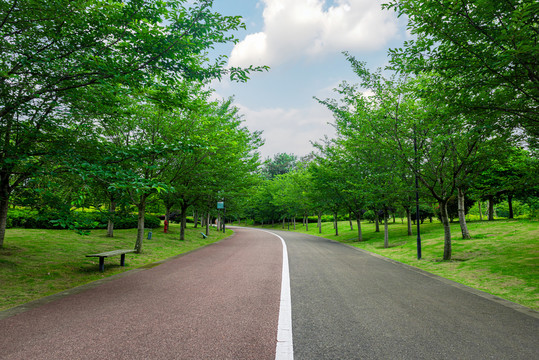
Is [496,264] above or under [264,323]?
under

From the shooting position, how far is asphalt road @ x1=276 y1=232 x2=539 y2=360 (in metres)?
3.31

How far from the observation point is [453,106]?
23.0 feet

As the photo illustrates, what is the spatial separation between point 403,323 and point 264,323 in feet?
7.62

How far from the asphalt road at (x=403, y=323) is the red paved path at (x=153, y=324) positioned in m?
0.65

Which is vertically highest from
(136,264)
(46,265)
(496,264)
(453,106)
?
(453,106)

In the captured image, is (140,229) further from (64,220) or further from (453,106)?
(453,106)

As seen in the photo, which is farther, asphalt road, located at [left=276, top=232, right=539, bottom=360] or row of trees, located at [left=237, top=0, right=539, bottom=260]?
row of trees, located at [left=237, top=0, right=539, bottom=260]

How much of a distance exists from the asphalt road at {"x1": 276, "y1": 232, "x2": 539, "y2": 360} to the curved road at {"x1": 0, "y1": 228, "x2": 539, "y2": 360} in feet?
0.05

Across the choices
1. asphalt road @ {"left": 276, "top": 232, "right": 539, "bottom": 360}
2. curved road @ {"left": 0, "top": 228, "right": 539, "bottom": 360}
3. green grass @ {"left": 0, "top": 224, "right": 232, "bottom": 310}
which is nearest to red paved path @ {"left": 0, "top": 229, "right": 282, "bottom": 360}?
curved road @ {"left": 0, "top": 228, "right": 539, "bottom": 360}

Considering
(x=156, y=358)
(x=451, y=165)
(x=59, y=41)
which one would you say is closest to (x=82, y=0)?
(x=59, y=41)

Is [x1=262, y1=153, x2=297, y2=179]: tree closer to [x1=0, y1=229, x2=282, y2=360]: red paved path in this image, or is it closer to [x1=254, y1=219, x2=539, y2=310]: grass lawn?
[x1=254, y1=219, x2=539, y2=310]: grass lawn

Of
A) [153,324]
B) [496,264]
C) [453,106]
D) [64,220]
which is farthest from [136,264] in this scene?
[496,264]

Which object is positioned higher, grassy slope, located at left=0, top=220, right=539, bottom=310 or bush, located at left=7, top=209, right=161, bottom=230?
bush, located at left=7, top=209, right=161, bottom=230

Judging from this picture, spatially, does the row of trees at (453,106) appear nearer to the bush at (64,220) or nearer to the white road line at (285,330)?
the white road line at (285,330)
